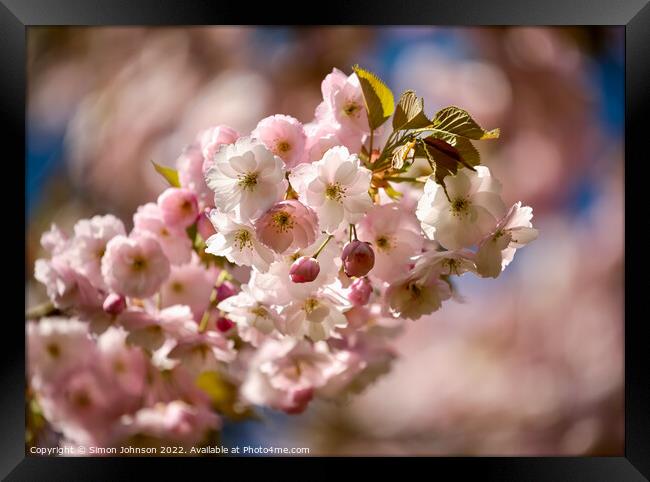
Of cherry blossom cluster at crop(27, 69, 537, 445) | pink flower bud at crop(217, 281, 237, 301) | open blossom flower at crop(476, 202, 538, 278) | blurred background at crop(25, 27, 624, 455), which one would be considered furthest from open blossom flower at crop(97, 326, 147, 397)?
open blossom flower at crop(476, 202, 538, 278)

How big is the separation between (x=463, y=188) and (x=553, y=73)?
90cm

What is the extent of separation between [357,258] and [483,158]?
34.7 inches

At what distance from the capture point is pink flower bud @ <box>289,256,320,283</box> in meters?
0.67

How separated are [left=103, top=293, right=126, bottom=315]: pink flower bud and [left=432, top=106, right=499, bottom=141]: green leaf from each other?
0.54 metres

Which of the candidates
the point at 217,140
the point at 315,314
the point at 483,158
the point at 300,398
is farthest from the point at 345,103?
the point at 483,158

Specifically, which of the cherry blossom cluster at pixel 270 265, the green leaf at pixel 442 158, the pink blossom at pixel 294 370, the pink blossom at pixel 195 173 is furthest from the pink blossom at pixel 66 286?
the green leaf at pixel 442 158

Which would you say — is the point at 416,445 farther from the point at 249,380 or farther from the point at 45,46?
the point at 45,46

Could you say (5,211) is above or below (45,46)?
below

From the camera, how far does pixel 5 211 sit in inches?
42.5

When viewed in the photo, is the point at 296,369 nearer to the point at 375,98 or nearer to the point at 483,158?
the point at 375,98

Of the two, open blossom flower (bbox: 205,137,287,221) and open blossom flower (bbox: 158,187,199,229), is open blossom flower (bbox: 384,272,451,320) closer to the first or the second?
open blossom flower (bbox: 205,137,287,221)

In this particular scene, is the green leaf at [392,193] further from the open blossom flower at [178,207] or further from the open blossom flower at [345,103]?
the open blossom flower at [178,207]

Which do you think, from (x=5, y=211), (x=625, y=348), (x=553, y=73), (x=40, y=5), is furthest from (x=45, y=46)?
(x=625, y=348)

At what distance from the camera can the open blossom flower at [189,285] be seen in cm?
106
